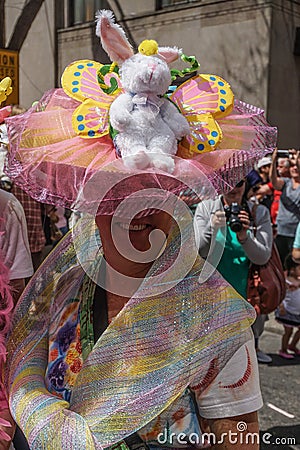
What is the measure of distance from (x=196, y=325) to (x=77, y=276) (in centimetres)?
32

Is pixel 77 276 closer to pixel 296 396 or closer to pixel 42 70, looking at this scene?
pixel 296 396

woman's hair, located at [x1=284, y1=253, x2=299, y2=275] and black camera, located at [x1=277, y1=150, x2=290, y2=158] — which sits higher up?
black camera, located at [x1=277, y1=150, x2=290, y2=158]

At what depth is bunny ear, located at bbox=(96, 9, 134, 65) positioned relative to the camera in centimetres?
104

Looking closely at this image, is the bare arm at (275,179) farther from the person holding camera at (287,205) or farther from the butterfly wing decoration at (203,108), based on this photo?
the butterfly wing decoration at (203,108)

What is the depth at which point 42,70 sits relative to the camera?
8.53 meters

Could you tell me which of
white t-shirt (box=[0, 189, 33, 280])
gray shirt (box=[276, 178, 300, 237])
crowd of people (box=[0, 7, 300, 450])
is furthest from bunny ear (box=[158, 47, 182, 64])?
gray shirt (box=[276, 178, 300, 237])

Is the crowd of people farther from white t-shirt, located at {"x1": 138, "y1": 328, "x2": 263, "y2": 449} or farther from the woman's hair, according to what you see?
the woman's hair

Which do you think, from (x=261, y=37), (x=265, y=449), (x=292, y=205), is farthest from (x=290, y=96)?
(x=265, y=449)

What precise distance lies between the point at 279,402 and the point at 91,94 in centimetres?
274

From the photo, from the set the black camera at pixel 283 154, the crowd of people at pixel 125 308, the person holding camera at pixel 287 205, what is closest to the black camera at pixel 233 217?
the crowd of people at pixel 125 308

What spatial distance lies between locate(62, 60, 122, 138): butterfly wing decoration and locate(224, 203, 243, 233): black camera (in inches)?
71.3

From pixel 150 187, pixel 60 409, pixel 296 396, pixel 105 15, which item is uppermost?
pixel 105 15

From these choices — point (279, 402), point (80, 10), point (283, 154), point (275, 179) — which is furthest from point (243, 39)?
point (279, 402)

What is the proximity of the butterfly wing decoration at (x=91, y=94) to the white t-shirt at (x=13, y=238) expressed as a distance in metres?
0.51
